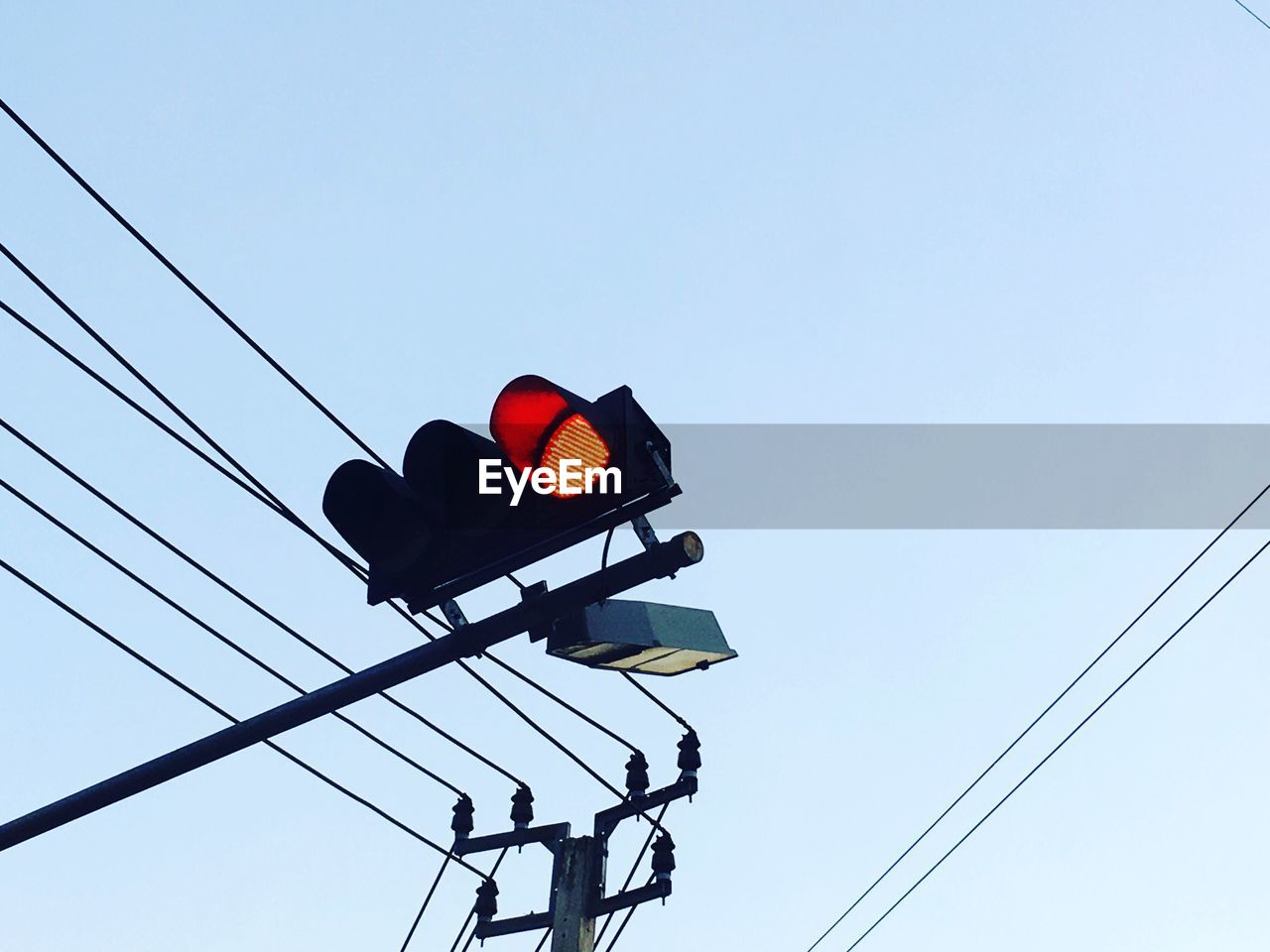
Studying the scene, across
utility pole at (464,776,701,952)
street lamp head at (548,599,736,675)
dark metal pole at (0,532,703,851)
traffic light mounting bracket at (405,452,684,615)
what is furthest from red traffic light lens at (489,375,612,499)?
utility pole at (464,776,701,952)

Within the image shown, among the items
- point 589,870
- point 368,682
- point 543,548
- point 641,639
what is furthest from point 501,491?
point 589,870

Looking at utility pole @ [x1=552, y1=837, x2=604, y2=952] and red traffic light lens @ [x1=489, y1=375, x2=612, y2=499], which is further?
utility pole @ [x1=552, y1=837, x2=604, y2=952]

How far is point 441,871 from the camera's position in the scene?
9.97 metres

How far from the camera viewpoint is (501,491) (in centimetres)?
420

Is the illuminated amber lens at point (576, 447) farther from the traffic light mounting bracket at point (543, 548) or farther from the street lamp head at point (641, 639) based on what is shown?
the street lamp head at point (641, 639)

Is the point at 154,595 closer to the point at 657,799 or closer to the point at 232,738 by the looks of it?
the point at 232,738

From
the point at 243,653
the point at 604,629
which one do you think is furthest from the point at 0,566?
the point at 604,629

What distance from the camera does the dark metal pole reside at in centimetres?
430

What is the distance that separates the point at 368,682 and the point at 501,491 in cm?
91

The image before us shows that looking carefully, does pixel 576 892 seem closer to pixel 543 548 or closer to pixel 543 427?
pixel 543 548

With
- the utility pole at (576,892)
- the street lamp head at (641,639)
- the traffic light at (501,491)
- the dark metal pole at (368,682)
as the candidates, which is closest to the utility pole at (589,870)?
the utility pole at (576,892)

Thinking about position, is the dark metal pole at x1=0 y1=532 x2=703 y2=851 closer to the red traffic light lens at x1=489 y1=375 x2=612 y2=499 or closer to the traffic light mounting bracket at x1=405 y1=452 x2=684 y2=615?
the traffic light mounting bracket at x1=405 y1=452 x2=684 y2=615

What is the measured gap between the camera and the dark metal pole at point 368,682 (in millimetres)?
4301

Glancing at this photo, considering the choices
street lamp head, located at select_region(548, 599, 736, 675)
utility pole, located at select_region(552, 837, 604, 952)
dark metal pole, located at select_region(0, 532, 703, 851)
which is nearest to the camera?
dark metal pole, located at select_region(0, 532, 703, 851)
